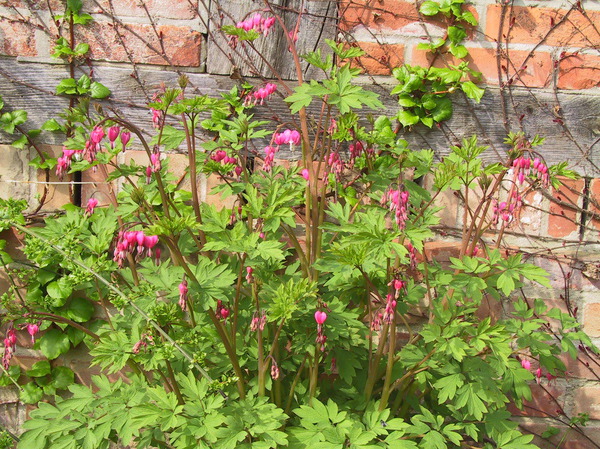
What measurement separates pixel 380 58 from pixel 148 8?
976 millimetres

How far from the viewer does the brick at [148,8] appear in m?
2.51

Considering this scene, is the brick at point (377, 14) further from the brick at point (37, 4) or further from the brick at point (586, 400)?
the brick at point (586, 400)

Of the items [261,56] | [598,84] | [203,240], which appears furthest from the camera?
[598,84]

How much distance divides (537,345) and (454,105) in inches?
43.1

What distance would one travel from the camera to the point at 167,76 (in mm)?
2547

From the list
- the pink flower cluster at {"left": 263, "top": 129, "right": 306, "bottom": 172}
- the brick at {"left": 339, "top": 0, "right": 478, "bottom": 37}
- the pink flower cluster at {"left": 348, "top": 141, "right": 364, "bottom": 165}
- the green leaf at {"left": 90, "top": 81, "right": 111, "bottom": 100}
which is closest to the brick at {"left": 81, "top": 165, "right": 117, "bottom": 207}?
the green leaf at {"left": 90, "top": 81, "right": 111, "bottom": 100}

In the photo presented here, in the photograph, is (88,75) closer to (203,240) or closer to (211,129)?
(211,129)

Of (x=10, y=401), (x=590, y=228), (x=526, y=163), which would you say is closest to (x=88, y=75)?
(x=10, y=401)

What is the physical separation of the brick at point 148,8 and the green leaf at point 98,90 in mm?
295

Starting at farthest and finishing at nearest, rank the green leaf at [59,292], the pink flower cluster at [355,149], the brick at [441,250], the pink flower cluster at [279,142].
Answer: the brick at [441,250] → the green leaf at [59,292] → the pink flower cluster at [355,149] → the pink flower cluster at [279,142]

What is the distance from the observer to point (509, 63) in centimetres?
257

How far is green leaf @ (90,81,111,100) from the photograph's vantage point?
2.53m

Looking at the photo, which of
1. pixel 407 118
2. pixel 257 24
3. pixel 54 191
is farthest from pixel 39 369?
pixel 407 118

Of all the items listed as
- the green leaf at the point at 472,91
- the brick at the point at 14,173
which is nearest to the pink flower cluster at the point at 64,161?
the brick at the point at 14,173
